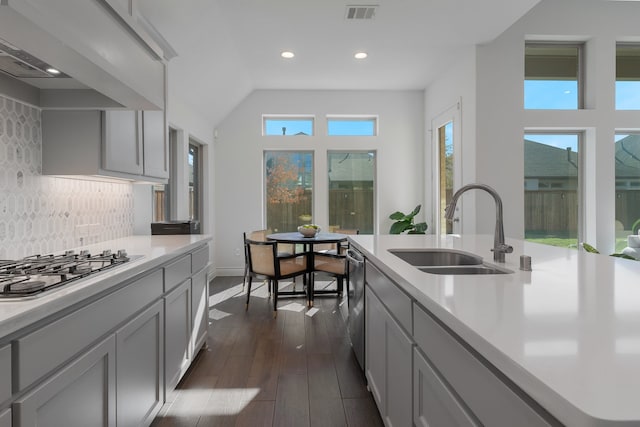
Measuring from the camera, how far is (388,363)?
1.70 m

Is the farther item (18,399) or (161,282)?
(161,282)

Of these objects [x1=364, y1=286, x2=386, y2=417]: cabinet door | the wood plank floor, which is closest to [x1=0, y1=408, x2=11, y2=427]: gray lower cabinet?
the wood plank floor

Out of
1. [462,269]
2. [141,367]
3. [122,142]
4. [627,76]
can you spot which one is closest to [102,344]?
[141,367]

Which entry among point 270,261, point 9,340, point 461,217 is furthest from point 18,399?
point 461,217

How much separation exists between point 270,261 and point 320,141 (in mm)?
2663

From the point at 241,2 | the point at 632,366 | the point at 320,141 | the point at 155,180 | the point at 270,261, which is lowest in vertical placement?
the point at 270,261

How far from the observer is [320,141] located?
232 inches

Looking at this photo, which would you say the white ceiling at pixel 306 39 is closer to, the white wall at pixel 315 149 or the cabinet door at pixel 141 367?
the white wall at pixel 315 149

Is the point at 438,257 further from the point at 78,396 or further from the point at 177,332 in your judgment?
the point at 78,396

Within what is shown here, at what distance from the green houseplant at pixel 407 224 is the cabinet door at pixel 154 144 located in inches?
142

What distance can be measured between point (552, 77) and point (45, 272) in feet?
17.1

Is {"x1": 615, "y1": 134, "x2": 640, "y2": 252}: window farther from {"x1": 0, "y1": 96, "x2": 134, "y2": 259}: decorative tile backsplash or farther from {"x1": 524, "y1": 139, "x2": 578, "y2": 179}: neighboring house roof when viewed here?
{"x1": 0, "y1": 96, "x2": 134, "y2": 259}: decorative tile backsplash

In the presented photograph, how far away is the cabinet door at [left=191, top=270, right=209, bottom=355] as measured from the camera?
2604mm

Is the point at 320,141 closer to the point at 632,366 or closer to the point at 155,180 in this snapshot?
the point at 155,180
